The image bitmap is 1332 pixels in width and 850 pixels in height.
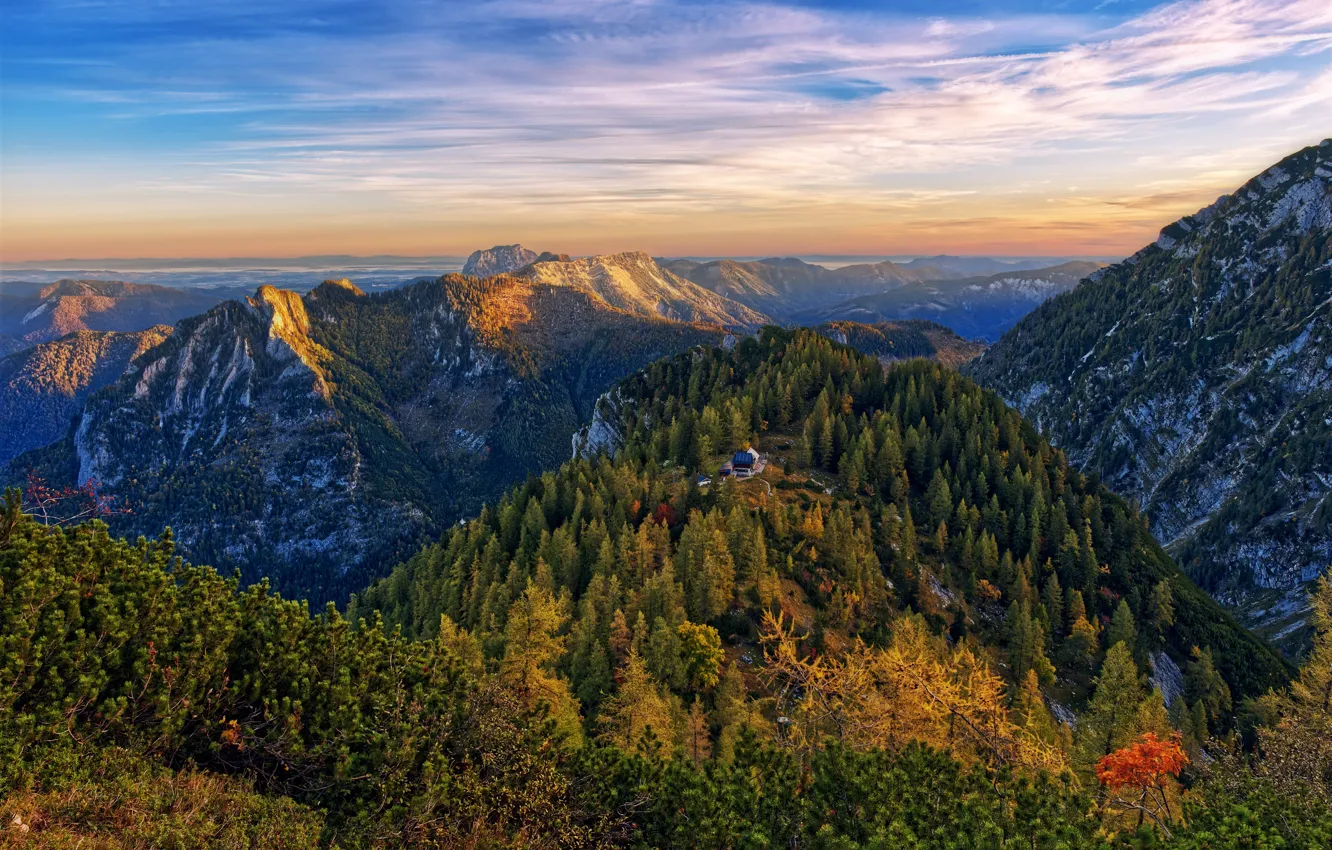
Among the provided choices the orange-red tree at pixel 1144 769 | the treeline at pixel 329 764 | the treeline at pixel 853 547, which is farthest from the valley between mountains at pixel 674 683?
the treeline at pixel 853 547

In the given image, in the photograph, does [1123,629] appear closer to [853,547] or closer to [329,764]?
[853,547]

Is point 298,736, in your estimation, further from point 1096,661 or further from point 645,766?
A: point 1096,661

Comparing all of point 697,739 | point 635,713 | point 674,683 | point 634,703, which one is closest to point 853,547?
point 674,683

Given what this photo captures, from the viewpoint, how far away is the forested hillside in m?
25.6

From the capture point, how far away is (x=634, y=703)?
2188 inches

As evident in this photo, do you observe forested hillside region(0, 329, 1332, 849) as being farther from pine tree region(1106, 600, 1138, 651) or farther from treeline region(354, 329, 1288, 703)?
treeline region(354, 329, 1288, 703)

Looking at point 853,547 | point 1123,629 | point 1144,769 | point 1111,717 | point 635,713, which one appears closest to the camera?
point 1144,769

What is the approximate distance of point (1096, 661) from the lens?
108 m

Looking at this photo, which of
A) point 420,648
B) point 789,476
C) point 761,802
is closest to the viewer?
point 761,802

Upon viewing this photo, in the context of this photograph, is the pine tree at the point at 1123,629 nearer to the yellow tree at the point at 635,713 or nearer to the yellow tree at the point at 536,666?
the yellow tree at the point at 635,713

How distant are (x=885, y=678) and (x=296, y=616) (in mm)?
38068

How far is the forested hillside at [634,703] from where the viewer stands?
25.6 m

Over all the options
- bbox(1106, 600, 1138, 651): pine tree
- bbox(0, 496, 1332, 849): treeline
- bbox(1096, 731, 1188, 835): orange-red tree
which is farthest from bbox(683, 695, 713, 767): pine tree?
bbox(1106, 600, 1138, 651): pine tree

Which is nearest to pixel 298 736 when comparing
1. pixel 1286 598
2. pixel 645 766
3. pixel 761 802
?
pixel 645 766
